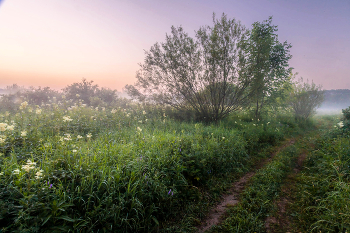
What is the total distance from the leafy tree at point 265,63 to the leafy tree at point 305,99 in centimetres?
617

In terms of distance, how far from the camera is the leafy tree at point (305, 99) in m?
15.1

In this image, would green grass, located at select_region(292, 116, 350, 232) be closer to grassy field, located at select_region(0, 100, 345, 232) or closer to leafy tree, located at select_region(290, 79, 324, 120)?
grassy field, located at select_region(0, 100, 345, 232)

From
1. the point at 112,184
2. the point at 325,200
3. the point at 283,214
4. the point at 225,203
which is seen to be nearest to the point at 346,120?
the point at 325,200

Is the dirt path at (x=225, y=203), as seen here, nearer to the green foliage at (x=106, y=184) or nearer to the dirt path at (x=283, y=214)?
the green foliage at (x=106, y=184)

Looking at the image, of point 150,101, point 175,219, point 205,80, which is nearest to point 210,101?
point 205,80

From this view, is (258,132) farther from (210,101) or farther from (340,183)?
(340,183)

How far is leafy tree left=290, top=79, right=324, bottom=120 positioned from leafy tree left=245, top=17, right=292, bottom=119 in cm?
617

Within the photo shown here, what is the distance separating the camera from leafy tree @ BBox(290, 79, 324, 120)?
1505cm

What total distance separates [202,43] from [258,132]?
518 centimetres

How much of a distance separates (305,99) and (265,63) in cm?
1057

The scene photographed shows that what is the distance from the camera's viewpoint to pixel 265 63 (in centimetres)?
809

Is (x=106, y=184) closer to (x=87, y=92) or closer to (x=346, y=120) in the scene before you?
(x=346, y=120)

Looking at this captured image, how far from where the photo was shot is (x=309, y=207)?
264cm

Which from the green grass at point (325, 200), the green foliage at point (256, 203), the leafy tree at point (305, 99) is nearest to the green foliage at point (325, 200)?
the green grass at point (325, 200)
